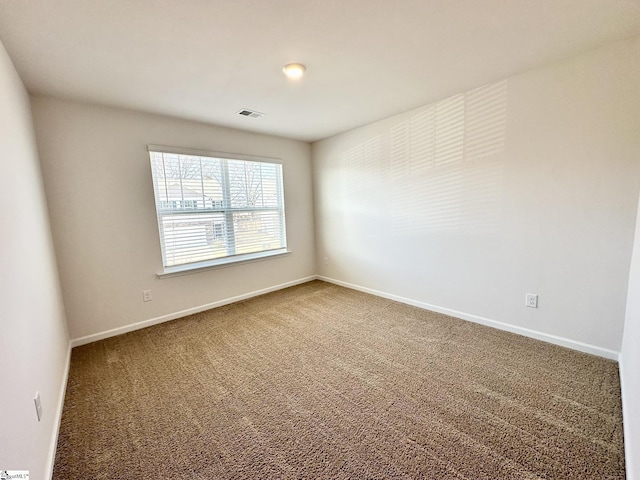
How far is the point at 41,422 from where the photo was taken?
133cm

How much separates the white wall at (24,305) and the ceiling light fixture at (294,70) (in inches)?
65.5

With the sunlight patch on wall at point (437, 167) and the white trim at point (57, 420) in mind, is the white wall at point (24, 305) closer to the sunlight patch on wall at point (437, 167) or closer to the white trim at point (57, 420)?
the white trim at point (57, 420)

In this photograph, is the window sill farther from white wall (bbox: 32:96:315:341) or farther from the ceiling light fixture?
the ceiling light fixture

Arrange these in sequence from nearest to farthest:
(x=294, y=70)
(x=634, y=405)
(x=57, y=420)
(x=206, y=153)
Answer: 1. (x=634, y=405)
2. (x=57, y=420)
3. (x=294, y=70)
4. (x=206, y=153)

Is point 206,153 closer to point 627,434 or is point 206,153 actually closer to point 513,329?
point 513,329

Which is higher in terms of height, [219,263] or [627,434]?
[219,263]

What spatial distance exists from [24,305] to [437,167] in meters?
3.36

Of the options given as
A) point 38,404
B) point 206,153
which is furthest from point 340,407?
point 206,153

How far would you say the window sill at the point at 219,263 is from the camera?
3.12 m

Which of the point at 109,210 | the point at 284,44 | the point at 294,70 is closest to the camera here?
the point at 284,44

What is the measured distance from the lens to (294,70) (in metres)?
2.05

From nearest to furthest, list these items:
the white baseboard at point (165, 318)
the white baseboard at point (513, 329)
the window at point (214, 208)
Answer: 1. the white baseboard at point (513, 329)
2. the white baseboard at point (165, 318)
3. the window at point (214, 208)

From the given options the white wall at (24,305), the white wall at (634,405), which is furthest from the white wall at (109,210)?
the white wall at (634,405)

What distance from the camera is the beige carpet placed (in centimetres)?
133
